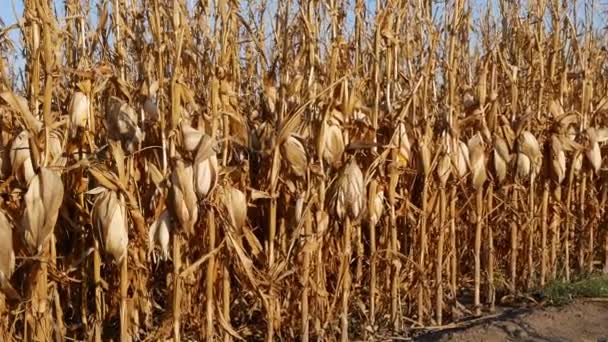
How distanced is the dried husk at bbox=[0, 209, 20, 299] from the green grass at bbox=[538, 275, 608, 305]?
2417 millimetres

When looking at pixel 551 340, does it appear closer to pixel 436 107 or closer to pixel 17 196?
pixel 436 107

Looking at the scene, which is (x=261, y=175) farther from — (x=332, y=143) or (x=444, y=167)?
(x=444, y=167)

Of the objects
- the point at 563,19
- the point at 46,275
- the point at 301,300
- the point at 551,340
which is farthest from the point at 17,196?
the point at 563,19

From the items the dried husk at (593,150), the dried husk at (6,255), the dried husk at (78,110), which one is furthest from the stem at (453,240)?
the dried husk at (6,255)

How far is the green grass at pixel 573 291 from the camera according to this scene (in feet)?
11.5

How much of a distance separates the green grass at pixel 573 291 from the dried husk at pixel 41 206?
2.35m

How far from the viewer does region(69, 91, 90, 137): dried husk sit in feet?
8.27

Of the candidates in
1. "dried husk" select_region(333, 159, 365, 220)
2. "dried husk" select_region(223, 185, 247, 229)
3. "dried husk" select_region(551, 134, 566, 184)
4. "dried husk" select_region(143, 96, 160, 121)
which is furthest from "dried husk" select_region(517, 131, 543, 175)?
"dried husk" select_region(143, 96, 160, 121)

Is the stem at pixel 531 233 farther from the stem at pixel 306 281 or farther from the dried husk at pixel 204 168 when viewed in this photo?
the dried husk at pixel 204 168

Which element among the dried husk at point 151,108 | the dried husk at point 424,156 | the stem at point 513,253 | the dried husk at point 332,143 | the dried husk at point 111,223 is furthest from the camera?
the stem at point 513,253

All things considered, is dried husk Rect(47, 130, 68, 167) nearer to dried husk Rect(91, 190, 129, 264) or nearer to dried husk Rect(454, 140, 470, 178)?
dried husk Rect(91, 190, 129, 264)

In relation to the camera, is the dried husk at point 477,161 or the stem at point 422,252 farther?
the dried husk at point 477,161

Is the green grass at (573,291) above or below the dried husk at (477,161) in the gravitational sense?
below

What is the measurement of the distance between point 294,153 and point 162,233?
548 mm
